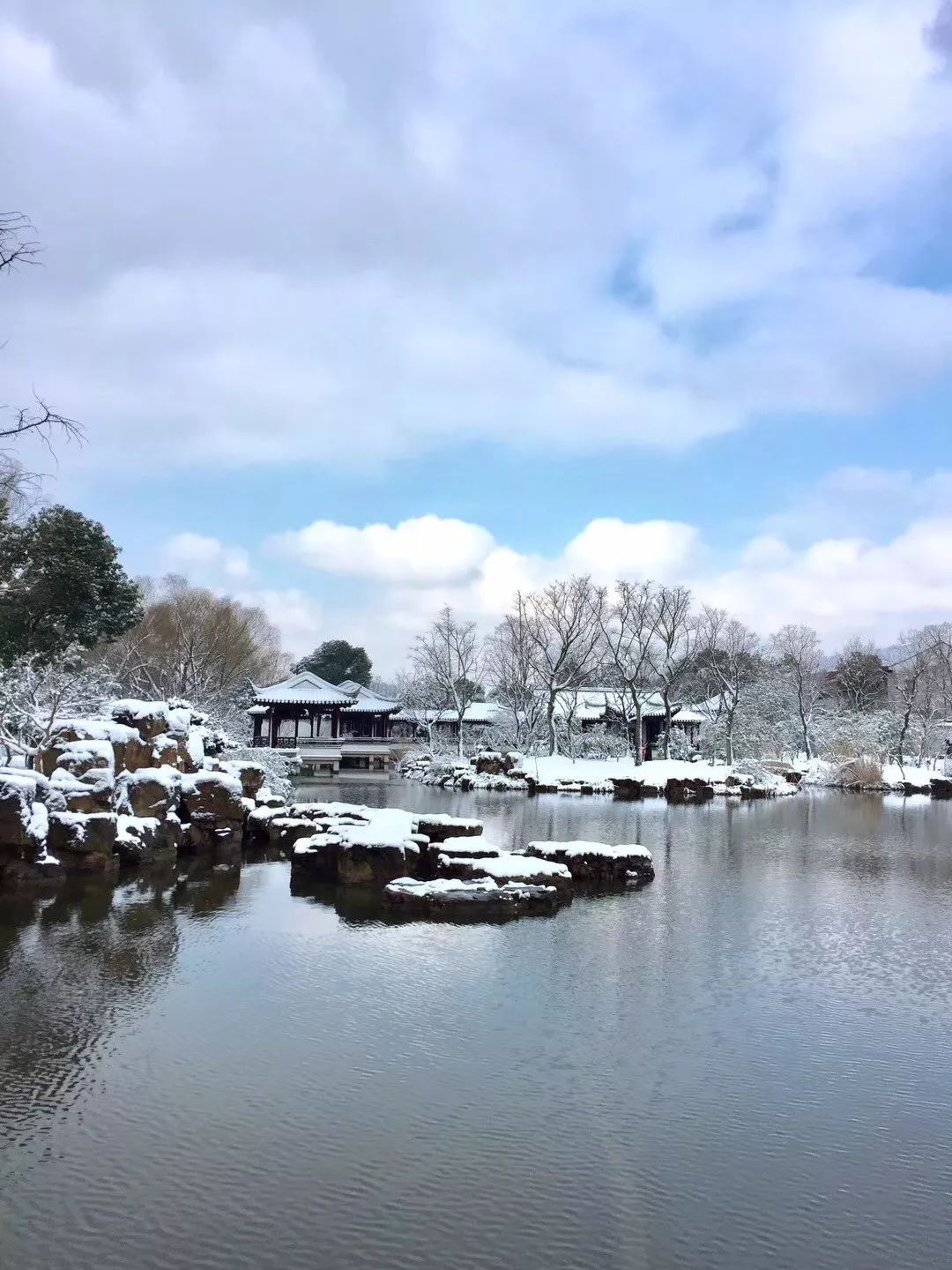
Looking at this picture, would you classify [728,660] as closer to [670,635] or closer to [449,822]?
[670,635]

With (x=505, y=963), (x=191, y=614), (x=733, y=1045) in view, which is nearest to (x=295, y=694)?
(x=191, y=614)

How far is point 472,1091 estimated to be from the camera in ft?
23.1

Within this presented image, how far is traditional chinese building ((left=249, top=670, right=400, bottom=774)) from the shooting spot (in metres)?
49.3

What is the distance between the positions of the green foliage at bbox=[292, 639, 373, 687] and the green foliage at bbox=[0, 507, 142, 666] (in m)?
47.1

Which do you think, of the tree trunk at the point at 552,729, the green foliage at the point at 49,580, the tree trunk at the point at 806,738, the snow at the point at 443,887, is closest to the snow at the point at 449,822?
the snow at the point at 443,887

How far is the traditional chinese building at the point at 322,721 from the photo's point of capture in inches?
1940

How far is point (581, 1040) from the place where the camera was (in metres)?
8.14

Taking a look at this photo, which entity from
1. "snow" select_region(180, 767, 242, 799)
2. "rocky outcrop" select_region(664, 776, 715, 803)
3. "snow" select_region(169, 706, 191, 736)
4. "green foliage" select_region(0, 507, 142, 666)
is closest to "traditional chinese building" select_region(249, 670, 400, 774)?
"rocky outcrop" select_region(664, 776, 715, 803)

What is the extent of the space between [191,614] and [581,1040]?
37.3m

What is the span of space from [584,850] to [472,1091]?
9464 millimetres

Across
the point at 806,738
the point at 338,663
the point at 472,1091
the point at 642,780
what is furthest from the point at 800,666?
the point at 472,1091

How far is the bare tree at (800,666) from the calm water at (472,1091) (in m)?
40.1

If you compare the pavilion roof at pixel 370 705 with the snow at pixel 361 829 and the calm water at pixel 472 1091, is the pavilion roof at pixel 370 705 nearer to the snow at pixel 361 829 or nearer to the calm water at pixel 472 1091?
the snow at pixel 361 829

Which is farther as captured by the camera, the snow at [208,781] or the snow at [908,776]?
the snow at [908,776]
